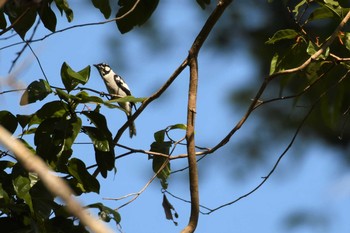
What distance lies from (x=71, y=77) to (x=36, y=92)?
0.14 meters

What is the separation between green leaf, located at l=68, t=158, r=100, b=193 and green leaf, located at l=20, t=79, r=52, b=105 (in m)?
0.26

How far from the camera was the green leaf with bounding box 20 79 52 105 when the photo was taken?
2709mm

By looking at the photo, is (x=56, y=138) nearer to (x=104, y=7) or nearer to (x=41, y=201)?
(x=41, y=201)

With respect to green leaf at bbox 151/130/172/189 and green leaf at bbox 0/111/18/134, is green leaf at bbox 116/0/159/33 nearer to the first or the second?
green leaf at bbox 151/130/172/189

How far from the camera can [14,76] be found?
5.45ft

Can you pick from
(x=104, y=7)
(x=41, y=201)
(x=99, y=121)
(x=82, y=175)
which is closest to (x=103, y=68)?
(x=104, y=7)

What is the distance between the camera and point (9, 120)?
9.09 ft

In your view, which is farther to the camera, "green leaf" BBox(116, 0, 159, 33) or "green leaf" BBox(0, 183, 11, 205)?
"green leaf" BBox(116, 0, 159, 33)

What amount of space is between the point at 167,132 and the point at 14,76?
1.46m

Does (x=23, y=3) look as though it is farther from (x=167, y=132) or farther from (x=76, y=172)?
(x=167, y=132)

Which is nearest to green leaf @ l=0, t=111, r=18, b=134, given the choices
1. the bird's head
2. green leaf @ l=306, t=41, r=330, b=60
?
green leaf @ l=306, t=41, r=330, b=60

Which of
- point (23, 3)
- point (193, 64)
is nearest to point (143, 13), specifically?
point (193, 64)

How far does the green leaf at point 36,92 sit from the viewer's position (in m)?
2.71

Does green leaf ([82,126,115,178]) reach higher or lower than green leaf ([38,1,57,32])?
lower
